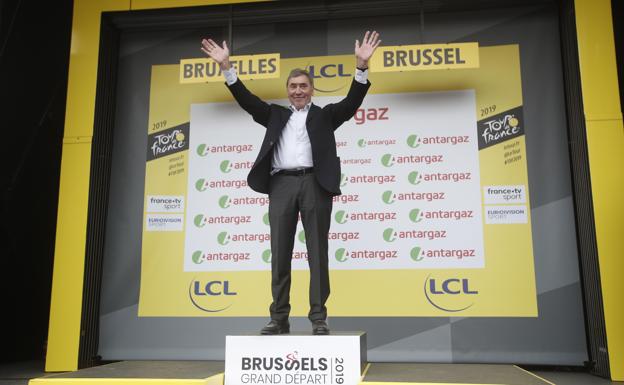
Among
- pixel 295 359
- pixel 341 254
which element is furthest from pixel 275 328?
pixel 341 254

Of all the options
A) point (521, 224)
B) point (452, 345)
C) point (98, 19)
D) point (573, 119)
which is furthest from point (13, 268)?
point (573, 119)

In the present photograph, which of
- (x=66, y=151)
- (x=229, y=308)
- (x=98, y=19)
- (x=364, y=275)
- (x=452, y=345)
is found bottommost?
(x=452, y=345)

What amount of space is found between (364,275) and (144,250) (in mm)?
1956

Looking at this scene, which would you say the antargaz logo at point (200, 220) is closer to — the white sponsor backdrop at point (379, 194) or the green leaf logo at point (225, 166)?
the white sponsor backdrop at point (379, 194)

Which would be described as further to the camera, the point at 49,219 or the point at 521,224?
the point at 49,219

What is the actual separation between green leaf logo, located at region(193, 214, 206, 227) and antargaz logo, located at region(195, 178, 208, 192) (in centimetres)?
23

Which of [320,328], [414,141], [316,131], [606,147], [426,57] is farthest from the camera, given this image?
[414,141]

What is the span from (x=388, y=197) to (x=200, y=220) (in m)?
1.66

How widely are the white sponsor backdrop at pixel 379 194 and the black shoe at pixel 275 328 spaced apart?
5.29ft

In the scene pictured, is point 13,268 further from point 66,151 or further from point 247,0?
point 247,0

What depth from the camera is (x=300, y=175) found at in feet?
9.40

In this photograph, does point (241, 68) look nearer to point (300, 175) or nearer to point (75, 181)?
point (300, 175)

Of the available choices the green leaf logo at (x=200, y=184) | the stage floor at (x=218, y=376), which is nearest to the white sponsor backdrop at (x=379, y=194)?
the green leaf logo at (x=200, y=184)

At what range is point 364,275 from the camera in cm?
438
